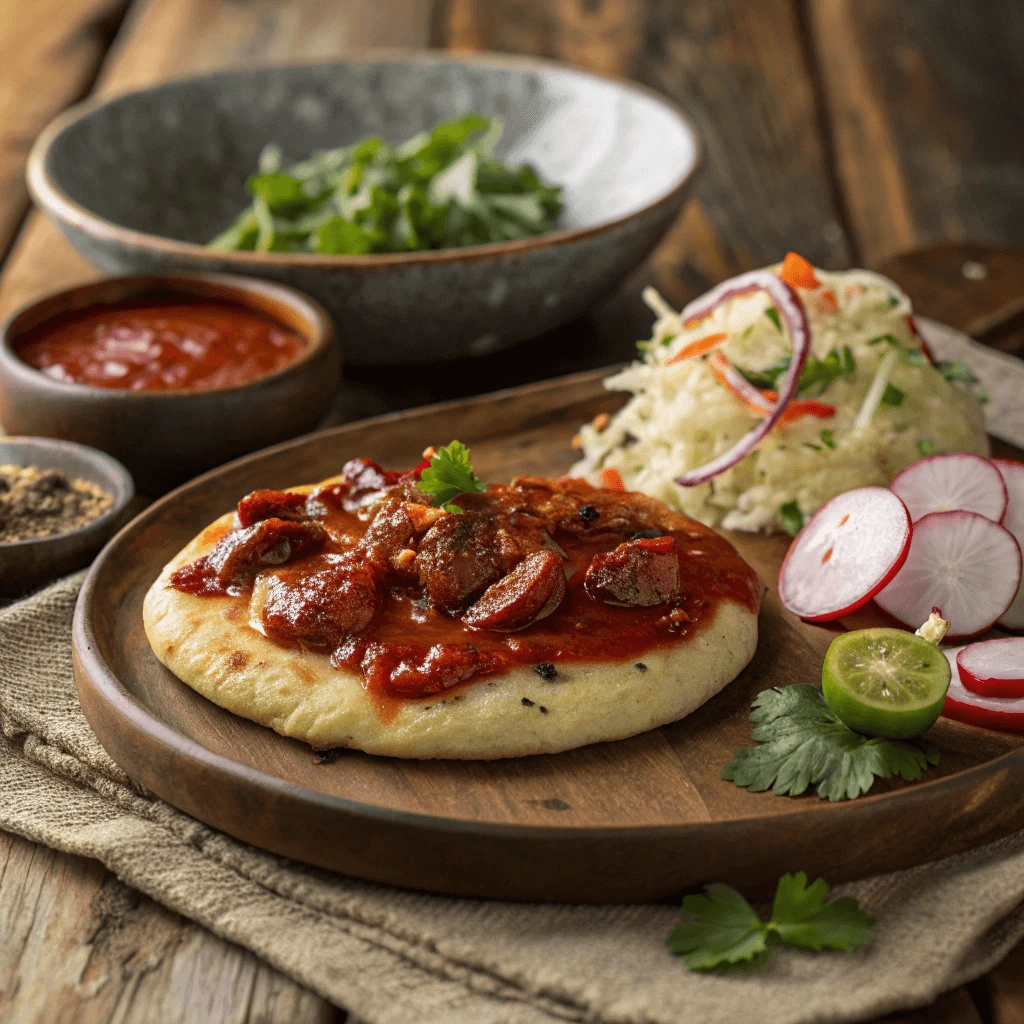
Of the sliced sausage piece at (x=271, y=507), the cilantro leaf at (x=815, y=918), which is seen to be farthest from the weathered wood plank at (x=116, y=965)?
the sliced sausage piece at (x=271, y=507)

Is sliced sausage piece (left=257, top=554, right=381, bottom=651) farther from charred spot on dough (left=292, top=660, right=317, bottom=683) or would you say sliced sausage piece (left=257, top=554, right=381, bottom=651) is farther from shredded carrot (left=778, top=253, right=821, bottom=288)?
shredded carrot (left=778, top=253, right=821, bottom=288)

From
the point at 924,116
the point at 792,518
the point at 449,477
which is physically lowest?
the point at 924,116

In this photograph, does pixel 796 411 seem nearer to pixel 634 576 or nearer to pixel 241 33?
pixel 634 576

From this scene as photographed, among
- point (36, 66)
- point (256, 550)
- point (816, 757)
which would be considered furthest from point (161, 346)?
point (36, 66)

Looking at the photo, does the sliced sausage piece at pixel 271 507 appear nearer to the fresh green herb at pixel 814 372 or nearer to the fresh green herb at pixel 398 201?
the fresh green herb at pixel 814 372

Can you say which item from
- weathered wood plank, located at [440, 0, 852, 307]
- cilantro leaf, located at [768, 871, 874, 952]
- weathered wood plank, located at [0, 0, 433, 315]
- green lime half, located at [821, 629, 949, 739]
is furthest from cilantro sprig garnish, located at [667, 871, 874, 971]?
weathered wood plank, located at [0, 0, 433, 315]

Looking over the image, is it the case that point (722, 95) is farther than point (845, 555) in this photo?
Yes

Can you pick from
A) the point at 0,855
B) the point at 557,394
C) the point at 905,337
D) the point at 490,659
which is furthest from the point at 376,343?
the point at 0,855
